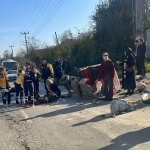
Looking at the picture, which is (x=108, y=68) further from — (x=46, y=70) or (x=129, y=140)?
(x=129, y=140)

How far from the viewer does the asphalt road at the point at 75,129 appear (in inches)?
222

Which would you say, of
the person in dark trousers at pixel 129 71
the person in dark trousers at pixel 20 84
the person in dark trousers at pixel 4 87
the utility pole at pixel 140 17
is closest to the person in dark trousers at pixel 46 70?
the person in dark trousers at pixel 20 84

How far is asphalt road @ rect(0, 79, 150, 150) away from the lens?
564 cm

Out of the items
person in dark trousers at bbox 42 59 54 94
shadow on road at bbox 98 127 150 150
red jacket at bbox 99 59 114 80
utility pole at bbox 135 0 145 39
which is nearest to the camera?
shadow on road at bbox 98 127 150 150

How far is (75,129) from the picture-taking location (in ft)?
22.1

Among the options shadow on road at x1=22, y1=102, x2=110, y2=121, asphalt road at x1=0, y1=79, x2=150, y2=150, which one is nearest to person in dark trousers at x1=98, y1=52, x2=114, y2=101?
shadow on road at x1=22, y1=102, x2=110, y2=121

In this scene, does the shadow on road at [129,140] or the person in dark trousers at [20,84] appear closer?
the shadow on road at [129,140]

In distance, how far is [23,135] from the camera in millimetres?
6625

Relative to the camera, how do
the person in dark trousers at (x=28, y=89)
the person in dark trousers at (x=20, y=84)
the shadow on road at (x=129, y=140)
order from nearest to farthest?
the shadow on road at (x=129, y=140), the person in dark trousers at (x=28, y=89), the person in dark trousers at (x=20, y=84)

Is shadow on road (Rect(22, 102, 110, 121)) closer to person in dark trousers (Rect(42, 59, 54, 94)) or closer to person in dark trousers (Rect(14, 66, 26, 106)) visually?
person in dark trousers (Rect(14, 66, 26, 106))

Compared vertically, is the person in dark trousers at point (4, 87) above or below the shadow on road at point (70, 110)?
above

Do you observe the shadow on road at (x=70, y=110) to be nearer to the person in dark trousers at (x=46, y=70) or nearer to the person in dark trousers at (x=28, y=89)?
the person in dark trousers at (x=28, y=89)

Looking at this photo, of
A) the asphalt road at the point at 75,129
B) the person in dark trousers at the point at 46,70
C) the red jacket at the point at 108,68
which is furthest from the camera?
the person in dark trousers at the point at 46,70

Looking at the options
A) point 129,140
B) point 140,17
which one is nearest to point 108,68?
point 129,140
